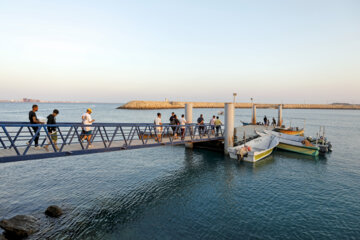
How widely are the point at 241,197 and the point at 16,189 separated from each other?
1479 cm

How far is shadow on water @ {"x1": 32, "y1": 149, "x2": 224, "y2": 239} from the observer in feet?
29.5

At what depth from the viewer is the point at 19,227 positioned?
8750 millimetres

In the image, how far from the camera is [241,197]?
41.0 feet

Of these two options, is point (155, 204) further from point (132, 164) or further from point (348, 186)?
point (348, 186)

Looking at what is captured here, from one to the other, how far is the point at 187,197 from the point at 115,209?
14.0 ft

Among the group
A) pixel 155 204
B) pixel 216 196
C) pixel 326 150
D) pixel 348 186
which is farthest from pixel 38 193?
pixel 326 150

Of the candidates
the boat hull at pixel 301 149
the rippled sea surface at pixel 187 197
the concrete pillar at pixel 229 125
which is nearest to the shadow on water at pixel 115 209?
the rippled sea surface at pixel 187 197

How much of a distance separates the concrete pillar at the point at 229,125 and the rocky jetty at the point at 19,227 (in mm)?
17112

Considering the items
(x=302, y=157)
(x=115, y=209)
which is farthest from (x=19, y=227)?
(x=302, y=157)

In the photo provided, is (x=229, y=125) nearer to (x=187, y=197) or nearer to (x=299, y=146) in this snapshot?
(x=299, y=146)

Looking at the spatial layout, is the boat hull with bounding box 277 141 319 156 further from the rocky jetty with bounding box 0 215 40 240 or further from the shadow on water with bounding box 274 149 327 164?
the rocky jetty with bounding box 0 215 40 240

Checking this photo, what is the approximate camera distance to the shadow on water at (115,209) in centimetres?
898

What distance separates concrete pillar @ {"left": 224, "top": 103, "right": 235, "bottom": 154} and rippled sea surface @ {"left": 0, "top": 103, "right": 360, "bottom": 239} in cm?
191

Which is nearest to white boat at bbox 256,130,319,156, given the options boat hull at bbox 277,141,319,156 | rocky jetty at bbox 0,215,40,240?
boat hull at bbox 277,141,319,156
